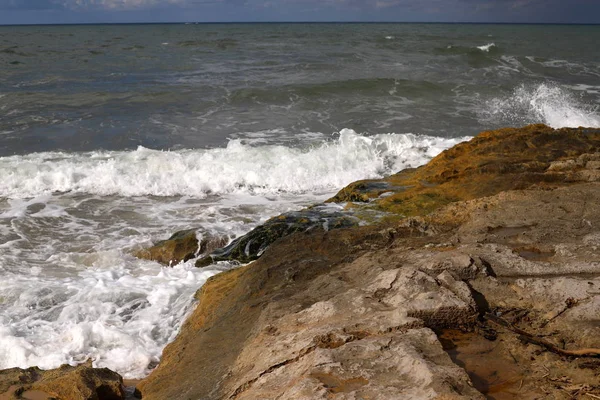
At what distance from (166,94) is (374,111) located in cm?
753

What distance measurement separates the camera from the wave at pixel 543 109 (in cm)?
1531

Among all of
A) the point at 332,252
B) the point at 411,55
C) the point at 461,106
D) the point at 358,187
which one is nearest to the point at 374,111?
the point at 461,106

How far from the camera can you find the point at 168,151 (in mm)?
12734

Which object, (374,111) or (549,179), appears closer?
(549,179)

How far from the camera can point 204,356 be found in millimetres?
3854

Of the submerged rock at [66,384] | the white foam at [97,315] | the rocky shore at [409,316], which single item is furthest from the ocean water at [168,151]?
the rocky shore at [409,316]

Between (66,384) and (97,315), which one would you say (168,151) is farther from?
(66,384)

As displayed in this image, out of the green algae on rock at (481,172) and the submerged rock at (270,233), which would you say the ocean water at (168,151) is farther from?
the green algae on rock at (481,172)

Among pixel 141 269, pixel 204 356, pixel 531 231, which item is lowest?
pixel 141 269

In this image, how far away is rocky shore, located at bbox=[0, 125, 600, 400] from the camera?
284 cm

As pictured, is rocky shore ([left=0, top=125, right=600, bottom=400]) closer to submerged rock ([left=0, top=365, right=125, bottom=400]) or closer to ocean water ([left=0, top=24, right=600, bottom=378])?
submerged rock ([left=0, top=365, right=125, bottom=400])

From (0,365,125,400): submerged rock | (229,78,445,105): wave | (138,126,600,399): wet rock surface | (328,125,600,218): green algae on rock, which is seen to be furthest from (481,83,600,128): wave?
(0,365,125,400): submerged rock

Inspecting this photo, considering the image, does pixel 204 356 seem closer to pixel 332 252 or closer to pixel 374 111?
pixel 332 252

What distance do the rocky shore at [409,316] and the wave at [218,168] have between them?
5.23 meters
